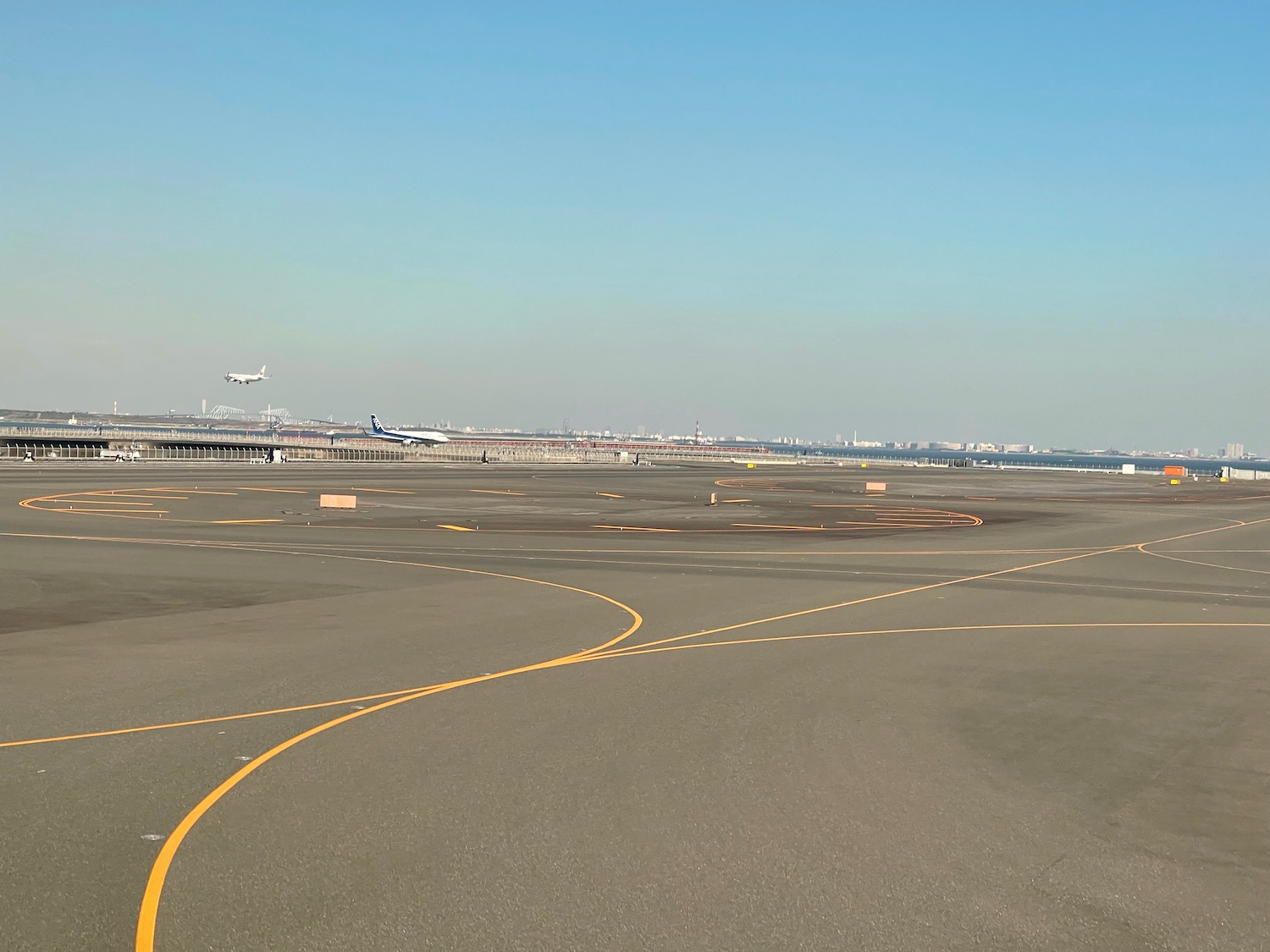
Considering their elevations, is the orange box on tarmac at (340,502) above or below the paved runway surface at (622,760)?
above

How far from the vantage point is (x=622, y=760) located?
10703 mm

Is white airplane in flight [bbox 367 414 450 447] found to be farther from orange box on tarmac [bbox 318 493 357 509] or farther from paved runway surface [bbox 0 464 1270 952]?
paved runway surface [bbox 0 464 1270 952]

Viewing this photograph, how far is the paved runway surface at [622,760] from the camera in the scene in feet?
23.4

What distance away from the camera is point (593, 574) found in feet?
89.0

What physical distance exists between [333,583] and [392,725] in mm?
13170

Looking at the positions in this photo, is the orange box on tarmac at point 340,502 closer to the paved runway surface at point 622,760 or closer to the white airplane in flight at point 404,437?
the paved runway surface at point 622,760

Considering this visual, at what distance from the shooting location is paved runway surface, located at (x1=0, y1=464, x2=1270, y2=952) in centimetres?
713

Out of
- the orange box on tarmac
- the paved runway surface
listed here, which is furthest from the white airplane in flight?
the paved runway surface

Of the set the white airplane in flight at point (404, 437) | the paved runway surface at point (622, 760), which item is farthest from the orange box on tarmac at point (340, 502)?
the white airplane in flight at point (404, 437)

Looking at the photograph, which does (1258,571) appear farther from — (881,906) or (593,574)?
(881,906)

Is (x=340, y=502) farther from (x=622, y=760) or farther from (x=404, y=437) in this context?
(x=404, y=437)

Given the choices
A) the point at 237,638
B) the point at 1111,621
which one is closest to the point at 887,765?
the point at 237,638

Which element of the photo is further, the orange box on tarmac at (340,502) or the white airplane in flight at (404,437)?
the white airplane in flight at (404,437)

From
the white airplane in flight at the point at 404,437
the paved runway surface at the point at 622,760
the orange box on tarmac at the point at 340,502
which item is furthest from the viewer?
the white airplane in flight at the point at 404,437
